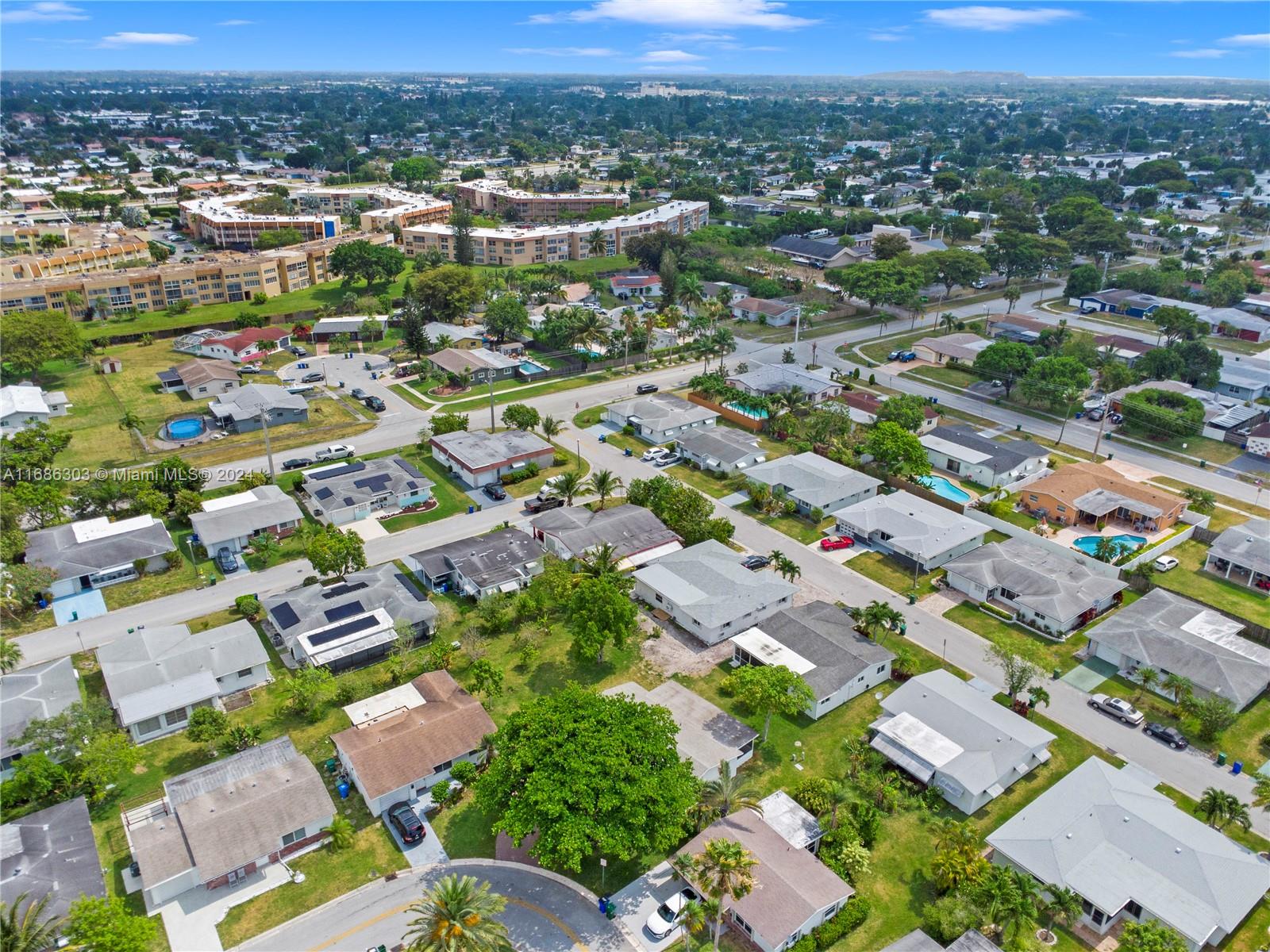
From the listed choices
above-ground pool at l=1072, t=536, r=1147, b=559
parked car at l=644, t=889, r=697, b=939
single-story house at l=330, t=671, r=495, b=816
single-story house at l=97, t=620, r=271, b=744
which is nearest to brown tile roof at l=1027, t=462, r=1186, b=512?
above-ground pool at l=1072, t=536, r=1147, b=559

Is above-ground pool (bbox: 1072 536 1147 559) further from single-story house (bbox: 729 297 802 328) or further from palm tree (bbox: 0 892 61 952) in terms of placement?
palm tree (bbox: 0 892 61 952)

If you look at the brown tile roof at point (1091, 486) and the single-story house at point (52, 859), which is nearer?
the single-story house at point (52, 859)

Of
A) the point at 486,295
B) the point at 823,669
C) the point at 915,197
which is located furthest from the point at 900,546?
the point at 915,197

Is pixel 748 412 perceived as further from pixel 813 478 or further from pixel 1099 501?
pixel 1099 501

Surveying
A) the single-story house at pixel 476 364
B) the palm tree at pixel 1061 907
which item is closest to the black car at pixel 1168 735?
the palm tree at pixel 1061 907

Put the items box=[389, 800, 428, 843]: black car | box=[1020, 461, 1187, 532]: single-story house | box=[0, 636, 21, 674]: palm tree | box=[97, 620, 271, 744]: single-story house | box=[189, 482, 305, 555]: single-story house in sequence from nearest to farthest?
box=[389, 800, 428, 843]: black car, box=[97, 620, 271, 744]: single-story house, box=[0, 636, 21, 674]: palm tree, box=[189, 482, 305, 555]: single-story house, box=[1020, 461, 1187, 532]: single-story house

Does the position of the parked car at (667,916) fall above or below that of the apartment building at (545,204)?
below

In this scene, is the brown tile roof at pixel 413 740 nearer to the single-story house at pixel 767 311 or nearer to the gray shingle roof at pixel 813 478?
the gray shingle roof at pixel 813 478

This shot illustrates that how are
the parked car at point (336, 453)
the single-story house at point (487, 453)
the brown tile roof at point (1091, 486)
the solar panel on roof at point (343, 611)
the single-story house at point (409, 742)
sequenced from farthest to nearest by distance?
the parked car at point (336, 453) < the single-story house at point (487, 453) < the brown tile roof at point (1091, 486) < the solar panel on roof at point (343, 611) < the single-story house at point (409, 742)
